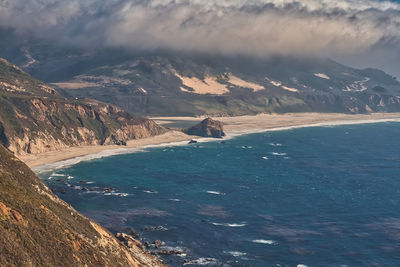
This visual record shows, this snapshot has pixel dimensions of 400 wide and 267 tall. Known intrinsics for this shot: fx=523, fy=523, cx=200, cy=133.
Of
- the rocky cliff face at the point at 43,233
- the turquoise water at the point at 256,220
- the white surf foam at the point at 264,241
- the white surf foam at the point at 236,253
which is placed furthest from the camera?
the white surf foam at the point at 264,241

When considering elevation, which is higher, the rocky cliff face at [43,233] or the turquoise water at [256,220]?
the rocky cliff face at [43,233]

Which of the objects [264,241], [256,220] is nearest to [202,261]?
[264,241]

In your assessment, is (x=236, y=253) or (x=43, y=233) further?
(x=236, y=253)

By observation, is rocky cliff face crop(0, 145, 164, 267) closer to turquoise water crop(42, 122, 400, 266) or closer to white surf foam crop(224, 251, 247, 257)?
white surf foam crop(224, 251, 247, 257)

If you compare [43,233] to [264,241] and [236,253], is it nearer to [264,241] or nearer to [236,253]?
[236,253]

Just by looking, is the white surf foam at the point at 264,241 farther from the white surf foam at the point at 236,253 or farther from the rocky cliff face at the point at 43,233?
the rocky cliff face at the point at 43,233

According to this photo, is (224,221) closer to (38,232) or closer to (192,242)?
(192,242)

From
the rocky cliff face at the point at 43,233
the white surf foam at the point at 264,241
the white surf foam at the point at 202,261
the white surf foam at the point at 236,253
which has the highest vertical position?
the rocky cliff face at the point at 43,233

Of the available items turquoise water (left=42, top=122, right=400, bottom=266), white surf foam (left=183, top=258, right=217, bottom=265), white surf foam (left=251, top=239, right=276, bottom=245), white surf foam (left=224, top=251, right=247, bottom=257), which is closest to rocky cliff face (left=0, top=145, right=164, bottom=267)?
white surf foam (left=183, top=258, right=217, bottom=265)

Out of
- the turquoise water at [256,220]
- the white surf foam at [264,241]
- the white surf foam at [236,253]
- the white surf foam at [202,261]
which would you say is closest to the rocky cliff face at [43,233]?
the white surf foam at [202,261]

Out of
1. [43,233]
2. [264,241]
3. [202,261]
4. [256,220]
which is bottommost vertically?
[264,241]

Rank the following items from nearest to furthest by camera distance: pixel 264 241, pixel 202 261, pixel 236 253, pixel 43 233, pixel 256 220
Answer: pixel 43 233, pixel 202 261, pixel 236 253, pixel 264 241, pixel 256 220
